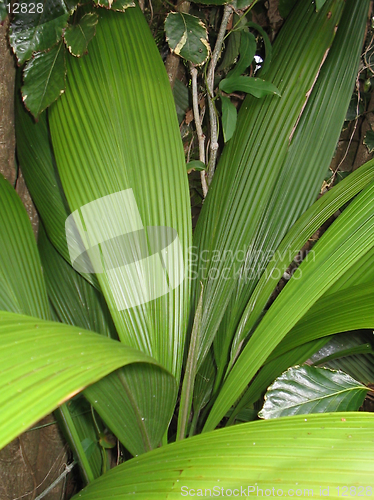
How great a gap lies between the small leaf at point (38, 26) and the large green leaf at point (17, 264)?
24 centimetres

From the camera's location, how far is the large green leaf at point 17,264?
600mm

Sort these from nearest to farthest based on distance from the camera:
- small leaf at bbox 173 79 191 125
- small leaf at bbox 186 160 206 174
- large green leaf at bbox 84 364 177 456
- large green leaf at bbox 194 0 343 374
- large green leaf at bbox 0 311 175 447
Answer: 1. large green leaf at bbox 0 311 175 447
2. large green leaf at bbox 84 364 177 456
3. large green leaf at bbox 194 0 343 374
4. small leaf at bbox 186 160 206 174
5. small leaf at bbox 173 79 191 125

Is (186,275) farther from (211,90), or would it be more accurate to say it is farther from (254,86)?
(211,90)

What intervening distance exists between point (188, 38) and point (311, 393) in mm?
760

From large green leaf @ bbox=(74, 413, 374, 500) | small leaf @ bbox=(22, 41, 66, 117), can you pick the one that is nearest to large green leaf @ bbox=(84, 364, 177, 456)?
large green leaf @ bbox=(74, 413, 374, 500)

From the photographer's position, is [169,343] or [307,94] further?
[307,94]

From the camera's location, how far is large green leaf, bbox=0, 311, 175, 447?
19 centimetres

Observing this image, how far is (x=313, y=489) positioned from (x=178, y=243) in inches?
17.0

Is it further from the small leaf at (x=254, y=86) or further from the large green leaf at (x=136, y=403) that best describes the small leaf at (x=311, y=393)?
the small leaf at (x=254, y=86)

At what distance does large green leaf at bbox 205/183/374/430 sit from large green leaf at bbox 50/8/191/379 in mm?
108

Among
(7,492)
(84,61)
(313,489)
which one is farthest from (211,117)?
(7,492)

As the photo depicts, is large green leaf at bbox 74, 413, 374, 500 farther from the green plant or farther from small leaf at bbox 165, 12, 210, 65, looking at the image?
small leaf at bbox 165, 12, 210, 65

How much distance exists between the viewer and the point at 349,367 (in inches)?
36.6

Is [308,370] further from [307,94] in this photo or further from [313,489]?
[307,94]
